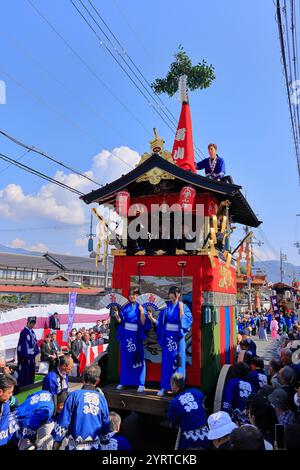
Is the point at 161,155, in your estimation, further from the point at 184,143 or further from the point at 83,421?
the point at 83,421

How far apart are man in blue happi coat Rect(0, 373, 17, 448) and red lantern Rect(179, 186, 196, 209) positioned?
4.11 metres

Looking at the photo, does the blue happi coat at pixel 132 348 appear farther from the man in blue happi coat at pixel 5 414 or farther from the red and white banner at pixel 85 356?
the red and white banner at pixel 85 356

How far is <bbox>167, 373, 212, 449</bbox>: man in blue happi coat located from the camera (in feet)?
11.6

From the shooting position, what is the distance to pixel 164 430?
6.43 m

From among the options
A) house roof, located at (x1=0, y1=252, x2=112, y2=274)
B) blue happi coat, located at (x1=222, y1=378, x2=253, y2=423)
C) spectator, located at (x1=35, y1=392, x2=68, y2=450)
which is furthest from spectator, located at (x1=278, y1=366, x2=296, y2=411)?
house roof, located at (x1=0, y1=252, x2=112, y2=274)

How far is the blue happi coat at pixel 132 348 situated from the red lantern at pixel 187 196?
7.17 feet

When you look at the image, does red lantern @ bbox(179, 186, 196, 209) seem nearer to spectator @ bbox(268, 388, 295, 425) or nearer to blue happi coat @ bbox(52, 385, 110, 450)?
spectator @ bbox(268, 388, 295, 425)

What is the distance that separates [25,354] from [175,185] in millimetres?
5767

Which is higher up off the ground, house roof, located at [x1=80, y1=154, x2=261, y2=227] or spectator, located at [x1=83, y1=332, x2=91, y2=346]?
house roof, located at [x1=80, y1=154, x2=261, y2=227]

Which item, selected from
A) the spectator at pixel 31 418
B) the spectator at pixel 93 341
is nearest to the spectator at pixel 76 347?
the spectator at pixel 93 341

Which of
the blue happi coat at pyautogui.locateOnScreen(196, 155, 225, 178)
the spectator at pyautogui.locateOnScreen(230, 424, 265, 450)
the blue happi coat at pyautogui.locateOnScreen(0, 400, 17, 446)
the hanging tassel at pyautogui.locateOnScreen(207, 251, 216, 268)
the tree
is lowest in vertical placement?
the blue happi coat at pyautogui.locateOnScreen(0, 400, 17, 446)

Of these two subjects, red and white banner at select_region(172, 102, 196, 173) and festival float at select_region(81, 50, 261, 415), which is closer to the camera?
festival float at select_region(81, 50, 261, 415)

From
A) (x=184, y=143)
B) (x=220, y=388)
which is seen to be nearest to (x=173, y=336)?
(x=220, y=388)

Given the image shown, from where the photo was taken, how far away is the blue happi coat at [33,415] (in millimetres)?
3650
